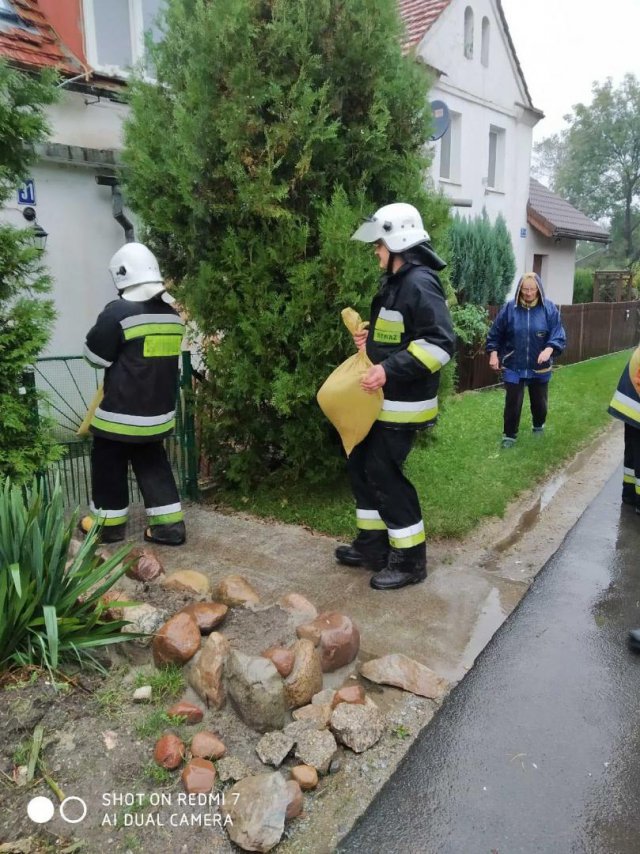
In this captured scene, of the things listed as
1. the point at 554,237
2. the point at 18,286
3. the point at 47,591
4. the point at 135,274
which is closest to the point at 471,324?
the point at 135,274

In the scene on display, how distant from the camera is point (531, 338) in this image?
713 cm

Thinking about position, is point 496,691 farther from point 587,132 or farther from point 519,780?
point 587,132

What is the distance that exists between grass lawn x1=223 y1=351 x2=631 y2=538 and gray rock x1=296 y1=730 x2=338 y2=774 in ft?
7.10

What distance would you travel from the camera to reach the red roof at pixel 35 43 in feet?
→ 21.7

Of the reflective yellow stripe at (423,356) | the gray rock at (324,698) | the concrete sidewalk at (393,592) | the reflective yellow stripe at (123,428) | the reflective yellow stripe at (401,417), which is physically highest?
the reflective yellow stripe at (423,356)

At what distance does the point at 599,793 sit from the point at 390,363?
207cm

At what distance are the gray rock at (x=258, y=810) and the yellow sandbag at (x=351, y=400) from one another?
1970 mm

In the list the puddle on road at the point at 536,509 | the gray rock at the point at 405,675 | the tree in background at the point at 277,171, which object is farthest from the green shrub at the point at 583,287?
the gray rock at the point at 405,675

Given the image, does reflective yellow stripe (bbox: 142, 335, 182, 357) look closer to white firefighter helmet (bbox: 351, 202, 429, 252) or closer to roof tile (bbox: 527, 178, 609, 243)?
white firefighter helmet (bbox: 351, 202, 429, 252)

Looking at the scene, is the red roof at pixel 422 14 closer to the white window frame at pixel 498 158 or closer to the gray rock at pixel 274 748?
the white window frame at pixel 498 158

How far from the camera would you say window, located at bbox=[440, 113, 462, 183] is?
14898mm

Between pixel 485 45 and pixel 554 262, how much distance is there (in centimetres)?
656

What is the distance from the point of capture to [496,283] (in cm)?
1343

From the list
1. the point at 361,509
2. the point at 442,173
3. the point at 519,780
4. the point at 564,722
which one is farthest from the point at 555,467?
the point at 442,173
